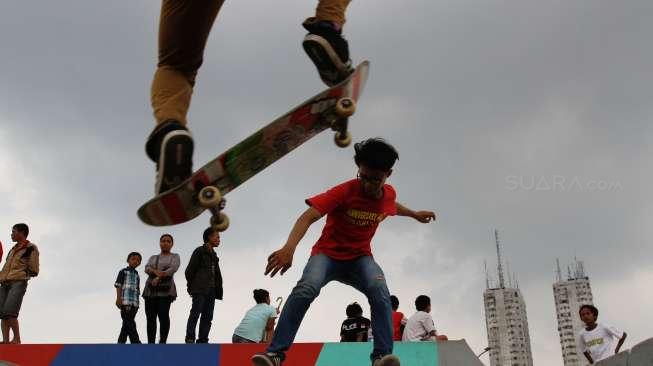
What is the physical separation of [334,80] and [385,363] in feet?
7.13

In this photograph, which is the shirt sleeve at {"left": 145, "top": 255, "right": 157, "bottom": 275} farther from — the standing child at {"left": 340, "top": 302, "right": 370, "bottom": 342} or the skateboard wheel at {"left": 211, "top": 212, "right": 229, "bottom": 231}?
the skateboard wheel at {"left": 211, "top": 212, "right": 229, "bottom": 231}

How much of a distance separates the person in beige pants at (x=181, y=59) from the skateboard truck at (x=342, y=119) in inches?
11.4

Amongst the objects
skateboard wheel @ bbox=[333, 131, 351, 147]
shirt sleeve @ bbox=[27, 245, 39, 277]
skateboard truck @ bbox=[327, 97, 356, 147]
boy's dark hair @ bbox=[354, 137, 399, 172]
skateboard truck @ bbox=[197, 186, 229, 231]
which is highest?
shirt sleeve @ bbox=[27, 245, 39, 277]

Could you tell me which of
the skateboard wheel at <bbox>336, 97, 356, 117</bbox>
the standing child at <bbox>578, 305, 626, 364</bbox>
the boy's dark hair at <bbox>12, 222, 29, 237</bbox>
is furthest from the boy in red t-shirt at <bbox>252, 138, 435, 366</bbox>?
the boy's dark hair at <bbox>12, 222, 29, 237</bbox>

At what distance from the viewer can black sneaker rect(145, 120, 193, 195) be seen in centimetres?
311

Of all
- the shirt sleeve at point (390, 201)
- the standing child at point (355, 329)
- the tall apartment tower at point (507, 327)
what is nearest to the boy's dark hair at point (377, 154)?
the shirt sleeve at point (390, 201)

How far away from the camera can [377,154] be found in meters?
4.56

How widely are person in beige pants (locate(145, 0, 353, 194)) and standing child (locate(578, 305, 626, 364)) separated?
657 cm

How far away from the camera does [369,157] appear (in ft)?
15.0

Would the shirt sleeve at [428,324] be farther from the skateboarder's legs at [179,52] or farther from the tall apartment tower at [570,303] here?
the tall apartment tower at [570,303]

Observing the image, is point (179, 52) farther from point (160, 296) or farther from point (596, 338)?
point (596, 338)

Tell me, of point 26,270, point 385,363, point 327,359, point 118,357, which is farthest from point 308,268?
point 26,270

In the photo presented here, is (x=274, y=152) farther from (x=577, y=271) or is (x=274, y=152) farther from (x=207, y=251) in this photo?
(x=577, y=271)

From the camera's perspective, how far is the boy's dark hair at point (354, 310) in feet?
29.3
